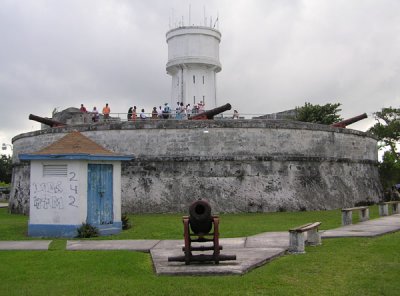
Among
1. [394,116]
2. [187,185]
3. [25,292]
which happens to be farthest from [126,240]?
[394,116]

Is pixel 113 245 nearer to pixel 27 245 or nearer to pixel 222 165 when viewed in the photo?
pixel 27 245

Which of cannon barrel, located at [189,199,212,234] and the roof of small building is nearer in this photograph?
cannon barrel, located at [189,199,212,234]

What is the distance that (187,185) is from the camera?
18844 mm

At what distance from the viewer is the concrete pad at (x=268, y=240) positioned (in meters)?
9.51

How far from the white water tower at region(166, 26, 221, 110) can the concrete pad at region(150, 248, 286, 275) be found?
22263 millimetres

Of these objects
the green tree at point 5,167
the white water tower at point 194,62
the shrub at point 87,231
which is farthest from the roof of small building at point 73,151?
the green tree at point 5,167

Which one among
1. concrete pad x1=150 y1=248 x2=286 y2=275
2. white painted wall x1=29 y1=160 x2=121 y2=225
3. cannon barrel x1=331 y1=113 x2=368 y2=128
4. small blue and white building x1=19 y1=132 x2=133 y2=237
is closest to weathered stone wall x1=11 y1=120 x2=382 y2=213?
cannon barrel x1=331 y1=113 x2=368 y2=128

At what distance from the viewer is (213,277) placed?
22.3 feet

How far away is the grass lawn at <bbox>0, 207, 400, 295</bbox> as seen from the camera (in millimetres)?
6172

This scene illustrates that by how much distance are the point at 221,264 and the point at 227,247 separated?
1971 mm

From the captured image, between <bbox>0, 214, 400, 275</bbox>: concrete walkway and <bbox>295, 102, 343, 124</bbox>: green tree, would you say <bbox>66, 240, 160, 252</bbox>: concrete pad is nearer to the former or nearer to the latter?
<bbox>0, 214, 400, 275</bbox>: concrete walkway

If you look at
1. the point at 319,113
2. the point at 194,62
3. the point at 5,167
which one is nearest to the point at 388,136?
the point at 319,113

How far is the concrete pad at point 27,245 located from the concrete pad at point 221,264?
8.24 feet

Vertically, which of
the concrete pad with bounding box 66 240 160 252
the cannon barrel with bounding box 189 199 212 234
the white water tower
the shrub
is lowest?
the concrete pad with bounding box 66 240 160 252
